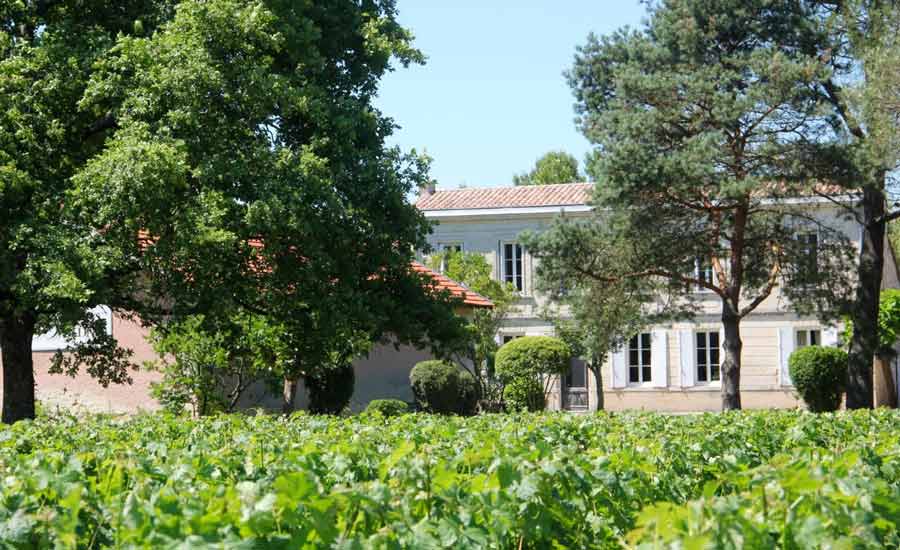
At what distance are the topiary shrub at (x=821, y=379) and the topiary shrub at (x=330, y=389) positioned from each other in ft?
47.8

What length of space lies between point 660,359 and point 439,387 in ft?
42.0

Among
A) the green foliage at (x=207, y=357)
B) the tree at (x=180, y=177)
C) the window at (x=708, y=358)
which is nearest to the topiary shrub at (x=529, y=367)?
the window at (x=708, y=358)

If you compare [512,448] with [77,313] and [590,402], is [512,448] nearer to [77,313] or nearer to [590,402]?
[77,313]

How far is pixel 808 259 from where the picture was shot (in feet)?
77.9

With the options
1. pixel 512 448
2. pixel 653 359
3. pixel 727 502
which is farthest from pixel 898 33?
pixel 653 359

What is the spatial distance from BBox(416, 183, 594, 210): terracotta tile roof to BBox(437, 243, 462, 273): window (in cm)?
136

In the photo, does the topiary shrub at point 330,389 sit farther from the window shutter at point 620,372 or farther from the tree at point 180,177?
the window shutter at point 620,372

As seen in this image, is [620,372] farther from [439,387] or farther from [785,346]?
[439,387]

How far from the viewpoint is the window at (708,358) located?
3738 centimetres

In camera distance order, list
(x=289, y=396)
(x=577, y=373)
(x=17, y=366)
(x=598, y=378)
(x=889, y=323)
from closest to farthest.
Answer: (x=17, y=366) < (x=289, y=396) < (x=889, y=323) < (x=598, y=378) < (x=577, y=373)

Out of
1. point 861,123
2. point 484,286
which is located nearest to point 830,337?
point 484,286

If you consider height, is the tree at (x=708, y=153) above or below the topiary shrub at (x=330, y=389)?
above

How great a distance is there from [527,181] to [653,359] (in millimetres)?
38509

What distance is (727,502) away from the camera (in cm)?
320
